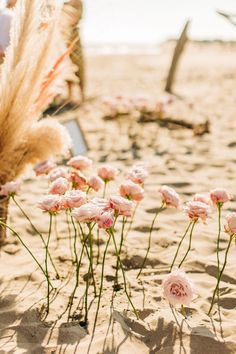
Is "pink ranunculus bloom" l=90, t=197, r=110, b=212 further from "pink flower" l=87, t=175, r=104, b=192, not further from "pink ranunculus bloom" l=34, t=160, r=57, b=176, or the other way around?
"pink ranunculus bloom" l=34, t=160, r=57, b=176

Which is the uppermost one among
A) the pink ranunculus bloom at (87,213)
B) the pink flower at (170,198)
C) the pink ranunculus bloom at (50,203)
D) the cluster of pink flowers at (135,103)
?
the pink ranunculus bloom at (87,213)

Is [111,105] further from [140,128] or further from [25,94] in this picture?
[25,94]

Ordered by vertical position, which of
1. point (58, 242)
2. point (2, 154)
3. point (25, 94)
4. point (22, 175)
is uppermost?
point (25, 94)

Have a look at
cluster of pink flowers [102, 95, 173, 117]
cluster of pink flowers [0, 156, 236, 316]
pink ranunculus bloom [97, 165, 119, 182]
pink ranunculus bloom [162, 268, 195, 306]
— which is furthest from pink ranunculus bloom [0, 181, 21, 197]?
cluster of pink flowers [102, 95, 173, 117]

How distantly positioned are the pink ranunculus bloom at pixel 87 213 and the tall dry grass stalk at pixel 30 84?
0.76m

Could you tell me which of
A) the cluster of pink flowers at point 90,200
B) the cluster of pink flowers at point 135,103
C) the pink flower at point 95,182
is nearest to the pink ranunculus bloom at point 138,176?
the cluster of pink flowers at point 90,200

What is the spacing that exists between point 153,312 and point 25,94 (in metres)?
1.11

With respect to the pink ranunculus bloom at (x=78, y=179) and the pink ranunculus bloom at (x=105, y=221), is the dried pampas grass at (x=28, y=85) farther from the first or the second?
the pink ranunculus bloom at (x=105, y=221)

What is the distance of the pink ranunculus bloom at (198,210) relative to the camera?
5.99 feet

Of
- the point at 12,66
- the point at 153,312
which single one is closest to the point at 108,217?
the point at 153,312

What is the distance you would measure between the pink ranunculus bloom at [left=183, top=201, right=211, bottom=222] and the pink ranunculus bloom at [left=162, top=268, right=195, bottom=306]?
262 millimetres

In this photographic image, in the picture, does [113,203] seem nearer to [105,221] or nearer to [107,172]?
[105,221]

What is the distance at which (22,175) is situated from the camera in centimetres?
248

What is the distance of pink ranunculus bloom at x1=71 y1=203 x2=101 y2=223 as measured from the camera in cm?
164
